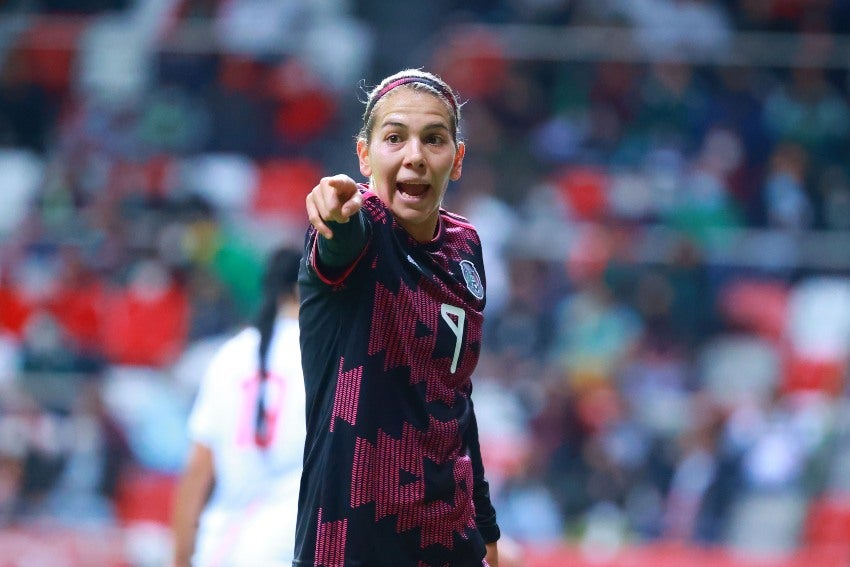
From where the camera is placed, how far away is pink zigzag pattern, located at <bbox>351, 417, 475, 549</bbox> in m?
2.67

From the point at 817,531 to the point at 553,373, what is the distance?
1948 mm

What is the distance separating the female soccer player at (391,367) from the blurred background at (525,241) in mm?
4942

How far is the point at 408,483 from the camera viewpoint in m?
2.70

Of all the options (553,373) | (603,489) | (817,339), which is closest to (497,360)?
(553,373)

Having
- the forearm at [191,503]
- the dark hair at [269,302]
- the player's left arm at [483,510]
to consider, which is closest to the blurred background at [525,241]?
the forearm at [191,503]

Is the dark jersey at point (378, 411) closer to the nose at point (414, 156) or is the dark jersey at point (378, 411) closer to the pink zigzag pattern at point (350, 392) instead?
the pink zigzag pattern at point (350, 392)

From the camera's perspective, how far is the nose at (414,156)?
2.74 m

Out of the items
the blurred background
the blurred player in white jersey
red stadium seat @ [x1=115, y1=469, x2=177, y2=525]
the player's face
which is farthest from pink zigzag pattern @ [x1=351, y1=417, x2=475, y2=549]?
red stadium seat @ [x1=115, y1=469, x2=177, y2=525]

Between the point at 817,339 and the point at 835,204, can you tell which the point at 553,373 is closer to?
the point at 817,339

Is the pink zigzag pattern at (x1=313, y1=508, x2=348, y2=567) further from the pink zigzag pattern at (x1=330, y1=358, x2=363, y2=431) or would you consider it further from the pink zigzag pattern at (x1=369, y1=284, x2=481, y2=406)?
the pink zigzag pattern at (x1=369, y1=284, x2=481, y2=406)

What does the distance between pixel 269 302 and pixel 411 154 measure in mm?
1636

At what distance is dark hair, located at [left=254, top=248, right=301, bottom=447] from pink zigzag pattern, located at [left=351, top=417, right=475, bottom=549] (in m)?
1.42

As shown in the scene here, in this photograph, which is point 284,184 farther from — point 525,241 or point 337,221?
point 337,221

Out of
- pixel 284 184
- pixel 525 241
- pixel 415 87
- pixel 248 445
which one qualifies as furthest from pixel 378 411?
pixel 284 184
